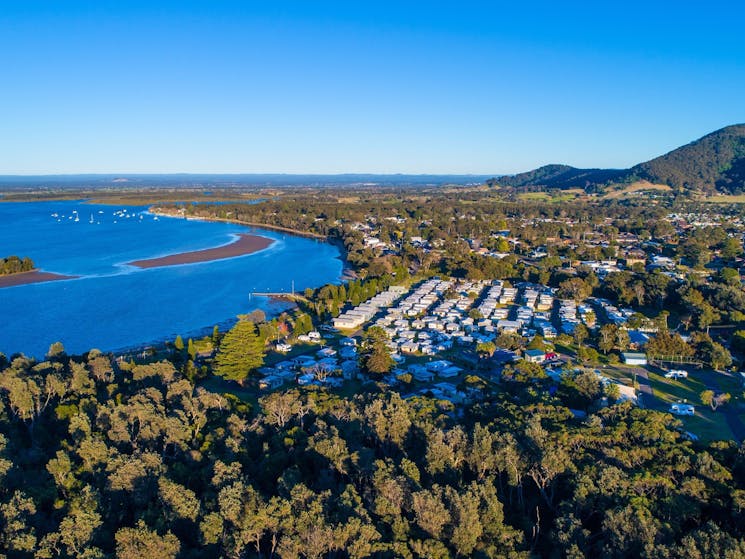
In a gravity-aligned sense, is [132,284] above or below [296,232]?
below

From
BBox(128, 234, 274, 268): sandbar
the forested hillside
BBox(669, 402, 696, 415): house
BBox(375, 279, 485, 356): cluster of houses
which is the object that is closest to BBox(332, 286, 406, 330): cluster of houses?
BBox(375, 279, 485, 356): cluster of houses

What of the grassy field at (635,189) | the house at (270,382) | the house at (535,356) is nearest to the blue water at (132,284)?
the house at (270,382)

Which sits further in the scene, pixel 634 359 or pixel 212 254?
pixel 212 254

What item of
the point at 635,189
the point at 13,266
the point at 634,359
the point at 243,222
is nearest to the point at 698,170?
the point at 635,189

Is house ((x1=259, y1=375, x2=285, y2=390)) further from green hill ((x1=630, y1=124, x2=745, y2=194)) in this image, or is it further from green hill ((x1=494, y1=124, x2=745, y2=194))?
green hill ((x1=494, y1=124, x2=745, y2=194))

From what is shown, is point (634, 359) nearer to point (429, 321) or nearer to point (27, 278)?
point (429, 321)

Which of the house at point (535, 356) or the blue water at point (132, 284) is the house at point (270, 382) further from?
the house at point (535, 356)
